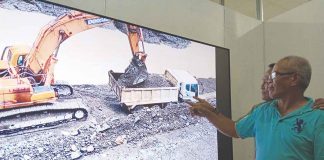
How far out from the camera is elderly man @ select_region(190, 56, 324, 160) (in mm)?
1517

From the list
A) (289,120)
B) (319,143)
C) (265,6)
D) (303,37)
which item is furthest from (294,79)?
(265,6)

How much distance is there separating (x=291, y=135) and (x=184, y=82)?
121 cm

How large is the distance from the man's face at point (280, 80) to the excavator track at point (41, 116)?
Result: 1.09 m

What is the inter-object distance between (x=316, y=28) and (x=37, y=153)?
261 cm

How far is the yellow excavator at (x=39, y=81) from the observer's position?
5.37 feet

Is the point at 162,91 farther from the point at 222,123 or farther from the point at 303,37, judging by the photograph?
the point at 303,37

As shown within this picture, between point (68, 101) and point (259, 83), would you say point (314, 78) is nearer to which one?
point (259, 83)

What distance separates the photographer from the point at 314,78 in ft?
9.89

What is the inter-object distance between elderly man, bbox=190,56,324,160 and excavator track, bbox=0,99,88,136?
3.39 feet

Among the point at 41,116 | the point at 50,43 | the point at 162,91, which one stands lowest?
the point at 41,116

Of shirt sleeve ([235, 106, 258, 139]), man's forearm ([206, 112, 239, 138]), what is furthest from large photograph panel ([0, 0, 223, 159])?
shirt sleeve ([235, 106, 258, 139])

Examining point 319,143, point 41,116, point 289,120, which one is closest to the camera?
point 319,143

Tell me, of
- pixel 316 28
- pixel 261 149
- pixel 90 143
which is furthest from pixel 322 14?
pixel 90 143

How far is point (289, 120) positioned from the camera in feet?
5.22
